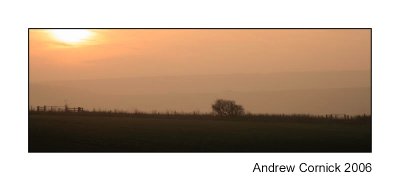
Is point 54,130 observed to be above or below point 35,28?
below

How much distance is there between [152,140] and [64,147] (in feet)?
10.8

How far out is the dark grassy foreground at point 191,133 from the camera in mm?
22422

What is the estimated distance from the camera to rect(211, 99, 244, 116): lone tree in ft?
76.7

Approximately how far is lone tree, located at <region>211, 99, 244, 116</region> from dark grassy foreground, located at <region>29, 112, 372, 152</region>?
1.21 ft

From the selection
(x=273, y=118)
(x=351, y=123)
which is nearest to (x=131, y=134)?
(x=273, y=118)

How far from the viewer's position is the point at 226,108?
23.6 metres

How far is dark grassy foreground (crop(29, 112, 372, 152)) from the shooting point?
73.6 ft

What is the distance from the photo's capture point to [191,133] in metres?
24.1

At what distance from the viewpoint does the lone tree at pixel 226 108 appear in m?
23.4

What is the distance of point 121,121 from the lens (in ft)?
80.3

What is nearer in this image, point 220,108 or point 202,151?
point 202,151

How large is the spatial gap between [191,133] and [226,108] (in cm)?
175

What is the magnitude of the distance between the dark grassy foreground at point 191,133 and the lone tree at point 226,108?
370mm

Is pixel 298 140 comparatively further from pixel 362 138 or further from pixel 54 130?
pixel 54 130
